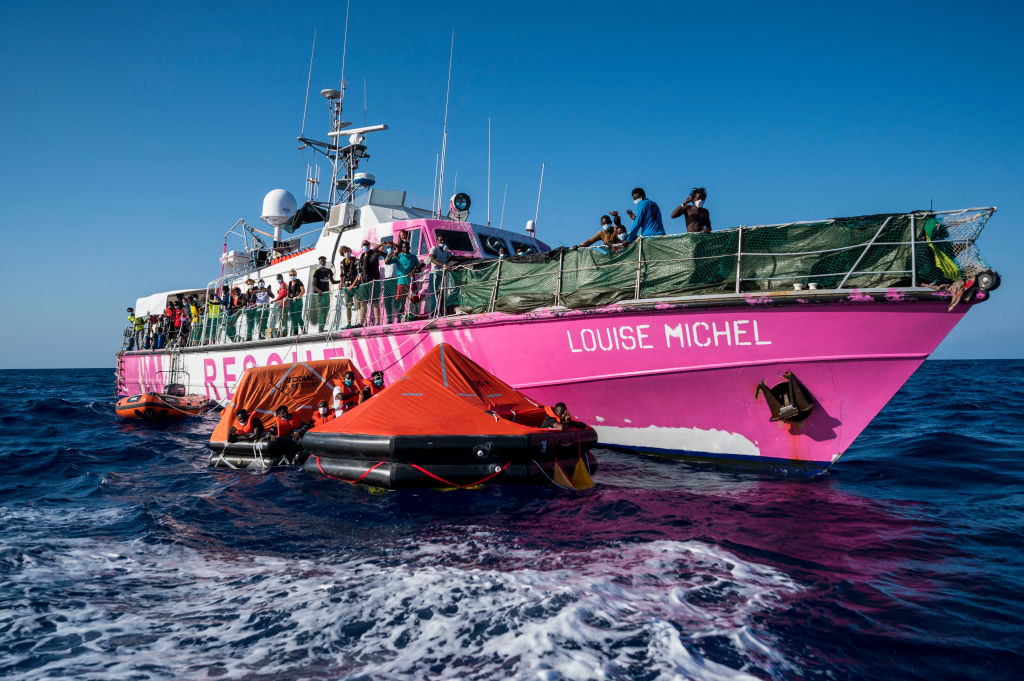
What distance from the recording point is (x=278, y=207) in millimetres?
20000

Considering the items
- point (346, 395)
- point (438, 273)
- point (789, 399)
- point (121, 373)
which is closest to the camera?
point (789, 399)

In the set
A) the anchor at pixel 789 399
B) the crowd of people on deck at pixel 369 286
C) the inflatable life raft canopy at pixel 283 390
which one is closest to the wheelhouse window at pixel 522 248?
the crowd of people on deck at pixel 369 286

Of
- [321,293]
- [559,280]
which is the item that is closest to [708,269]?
[559,280]

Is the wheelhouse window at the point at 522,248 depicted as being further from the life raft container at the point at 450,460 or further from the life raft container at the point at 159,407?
the life raft container at the point at 159,407

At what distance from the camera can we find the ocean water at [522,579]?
342 cm

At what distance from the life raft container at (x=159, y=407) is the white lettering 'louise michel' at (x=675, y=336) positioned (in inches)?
470

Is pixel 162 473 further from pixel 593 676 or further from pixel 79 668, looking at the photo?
pixel 593 676

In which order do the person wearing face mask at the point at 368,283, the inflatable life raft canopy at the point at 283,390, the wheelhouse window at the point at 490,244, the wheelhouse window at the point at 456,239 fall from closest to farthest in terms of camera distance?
the inflatable life raft canopy at the point at 283,390, the person wearing face mask at the point at 368,283, the wheelhouse window at the point at 456,239, the wheelhouse window at the point at 490,244

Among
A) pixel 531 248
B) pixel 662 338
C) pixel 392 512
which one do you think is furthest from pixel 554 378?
pixel 531 248

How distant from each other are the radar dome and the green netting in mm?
12600

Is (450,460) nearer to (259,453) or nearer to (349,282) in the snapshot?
(259,453)

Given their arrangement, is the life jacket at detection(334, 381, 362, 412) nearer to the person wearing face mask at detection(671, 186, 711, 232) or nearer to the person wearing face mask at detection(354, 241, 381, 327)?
the person wearing face mask at detection(354, 241, 381, 327)

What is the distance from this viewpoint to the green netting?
22.8 feet

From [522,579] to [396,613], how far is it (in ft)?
3.10
